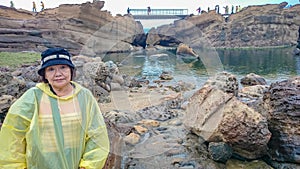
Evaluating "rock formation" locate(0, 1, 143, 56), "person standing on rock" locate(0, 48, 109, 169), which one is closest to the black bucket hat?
"person standing on rock" locate(0, 48, 109, 169)

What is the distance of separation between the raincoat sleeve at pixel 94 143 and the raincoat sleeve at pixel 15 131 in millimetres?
405

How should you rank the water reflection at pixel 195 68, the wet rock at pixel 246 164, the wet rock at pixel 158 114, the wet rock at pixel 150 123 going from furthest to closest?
the water reflection at pixel 195 68 < the wet rock at pixel 158 114 < the wet rock at pixel 150 123 < the wet rock at pixel 246 164

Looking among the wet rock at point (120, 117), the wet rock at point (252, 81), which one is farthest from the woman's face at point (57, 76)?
the wet rock at point (252, 81)

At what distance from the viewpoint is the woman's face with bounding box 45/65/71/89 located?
78.4 inches

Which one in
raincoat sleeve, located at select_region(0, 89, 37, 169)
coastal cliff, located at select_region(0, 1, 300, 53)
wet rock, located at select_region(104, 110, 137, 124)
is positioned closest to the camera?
raincoat sleeve, located at select_region(0, 89, 37, 169)

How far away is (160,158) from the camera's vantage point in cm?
Result: 494

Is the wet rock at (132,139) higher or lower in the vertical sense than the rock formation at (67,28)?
lower

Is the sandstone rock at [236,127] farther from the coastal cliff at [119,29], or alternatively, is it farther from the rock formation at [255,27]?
the rock formation at [255,27]

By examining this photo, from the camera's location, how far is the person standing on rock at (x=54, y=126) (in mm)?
1830

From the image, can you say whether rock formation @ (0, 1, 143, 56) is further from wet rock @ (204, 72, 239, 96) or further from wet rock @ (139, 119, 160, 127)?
wet rock @ (139, 119, 160, 127)

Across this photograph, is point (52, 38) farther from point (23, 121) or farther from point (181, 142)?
point (23, 121)

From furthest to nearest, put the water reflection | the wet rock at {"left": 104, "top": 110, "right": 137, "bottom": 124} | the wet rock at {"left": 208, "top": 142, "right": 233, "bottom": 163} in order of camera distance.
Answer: the water reflection
the wet rock at {"left": 104, "top": 110, "right": 137, "bottom": 124}
the wet rock at {"left": 208, "top": 142, "right": 233, "bottom": 163}

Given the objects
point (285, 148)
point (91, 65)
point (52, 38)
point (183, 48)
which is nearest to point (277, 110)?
point (285, 148)

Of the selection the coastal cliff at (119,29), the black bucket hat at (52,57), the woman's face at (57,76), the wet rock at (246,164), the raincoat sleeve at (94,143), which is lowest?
the wet rock at (246,164)
